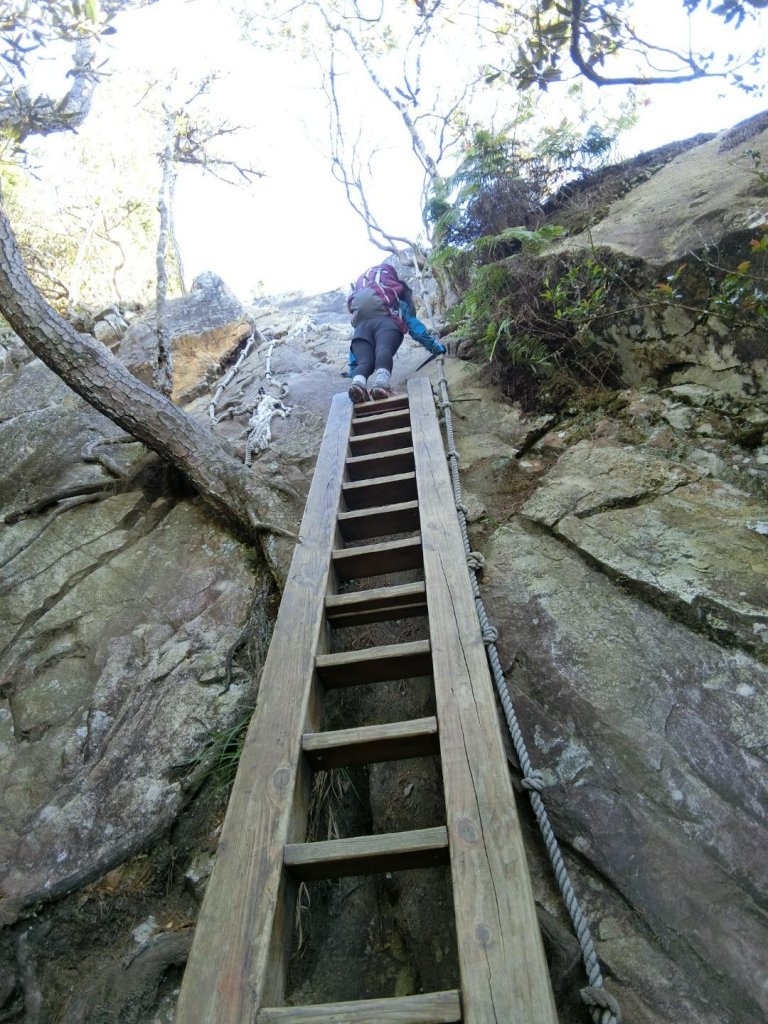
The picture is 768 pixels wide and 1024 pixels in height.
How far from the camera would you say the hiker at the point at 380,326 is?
18.9 feet

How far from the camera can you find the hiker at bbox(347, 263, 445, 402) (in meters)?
5.75

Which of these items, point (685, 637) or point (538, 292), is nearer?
point (685, 637)

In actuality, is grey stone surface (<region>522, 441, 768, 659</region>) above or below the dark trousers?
below

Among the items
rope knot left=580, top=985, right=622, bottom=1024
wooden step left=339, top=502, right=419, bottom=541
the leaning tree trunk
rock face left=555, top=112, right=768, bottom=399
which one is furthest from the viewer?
the leaning tree trunk

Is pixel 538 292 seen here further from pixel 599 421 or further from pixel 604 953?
pixel 604 953

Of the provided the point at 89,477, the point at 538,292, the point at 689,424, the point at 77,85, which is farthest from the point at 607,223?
the point at 77,85

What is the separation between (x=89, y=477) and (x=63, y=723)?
2583 millimetres

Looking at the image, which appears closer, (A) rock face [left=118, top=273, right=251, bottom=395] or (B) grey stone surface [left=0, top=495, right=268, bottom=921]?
(B) grey stone surface [left=0, top=495, right=268, bottom=921]

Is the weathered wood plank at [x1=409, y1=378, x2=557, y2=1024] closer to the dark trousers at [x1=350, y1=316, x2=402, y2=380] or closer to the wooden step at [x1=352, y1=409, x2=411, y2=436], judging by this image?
the wooden step at [x1=352, y1=409, x2=411, y2=436]

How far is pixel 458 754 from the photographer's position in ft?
6.50

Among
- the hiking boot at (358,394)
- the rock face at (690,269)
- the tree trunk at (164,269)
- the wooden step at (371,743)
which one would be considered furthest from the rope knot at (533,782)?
the tree trunk at (164,269)

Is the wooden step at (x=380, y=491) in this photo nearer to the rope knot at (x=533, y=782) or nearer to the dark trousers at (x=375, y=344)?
the rope knot at (x=533, y=782)

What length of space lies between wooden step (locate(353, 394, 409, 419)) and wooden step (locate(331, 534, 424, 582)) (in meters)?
2.10

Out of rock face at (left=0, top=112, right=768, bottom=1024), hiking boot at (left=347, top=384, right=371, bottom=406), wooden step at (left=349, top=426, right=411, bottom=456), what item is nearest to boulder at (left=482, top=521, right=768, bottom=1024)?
rock face at (left=0, top=112, right=768, bottom=1024)
